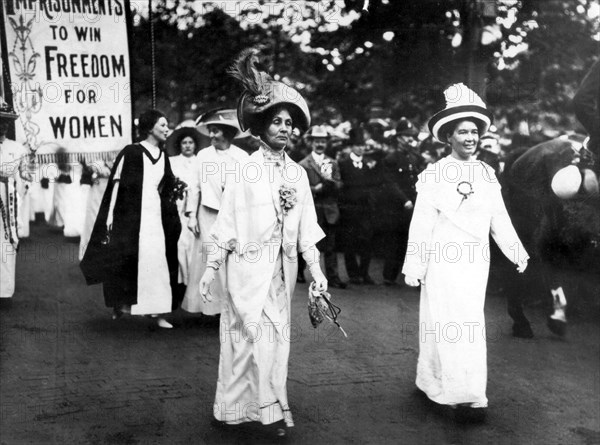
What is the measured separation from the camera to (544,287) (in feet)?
23.1

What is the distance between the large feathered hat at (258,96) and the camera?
4.50 m

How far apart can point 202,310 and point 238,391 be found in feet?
8.38

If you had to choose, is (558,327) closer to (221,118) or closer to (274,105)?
(221,118)

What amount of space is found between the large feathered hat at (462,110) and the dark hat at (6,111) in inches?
116

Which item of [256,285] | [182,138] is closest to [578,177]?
[256,285]

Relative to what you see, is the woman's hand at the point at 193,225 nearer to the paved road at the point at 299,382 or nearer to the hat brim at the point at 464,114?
the paved road at the point at 299,382

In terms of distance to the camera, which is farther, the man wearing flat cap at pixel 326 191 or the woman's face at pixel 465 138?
the man wearing flat cap at pixel 326 191

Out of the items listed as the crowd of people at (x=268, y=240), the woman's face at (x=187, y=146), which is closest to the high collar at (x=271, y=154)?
the crowd of people at (x=268, y=240)

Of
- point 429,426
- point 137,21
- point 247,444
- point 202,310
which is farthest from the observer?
point 137,21

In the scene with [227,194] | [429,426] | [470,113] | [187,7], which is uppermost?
[187,7]

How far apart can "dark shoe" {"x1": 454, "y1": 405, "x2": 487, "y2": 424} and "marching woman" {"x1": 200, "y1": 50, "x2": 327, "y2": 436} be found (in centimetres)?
102

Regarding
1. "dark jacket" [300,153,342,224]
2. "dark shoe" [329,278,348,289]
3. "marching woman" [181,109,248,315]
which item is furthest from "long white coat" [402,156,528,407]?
"dark jacket" [300,153,342,224]

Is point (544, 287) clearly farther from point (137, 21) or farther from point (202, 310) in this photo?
point (137, 21)

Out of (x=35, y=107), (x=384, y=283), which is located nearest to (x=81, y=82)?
(x=35, y=107)
